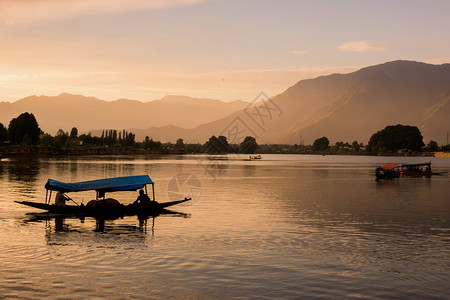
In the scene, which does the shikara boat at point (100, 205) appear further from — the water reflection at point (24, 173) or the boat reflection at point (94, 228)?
the water reflection at point (24, 173)

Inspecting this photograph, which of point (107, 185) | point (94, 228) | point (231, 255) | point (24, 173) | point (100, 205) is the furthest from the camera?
point (24, 173)

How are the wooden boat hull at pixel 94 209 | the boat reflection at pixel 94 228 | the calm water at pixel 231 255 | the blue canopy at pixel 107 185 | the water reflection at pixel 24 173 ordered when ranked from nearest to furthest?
the calm water at pixel 231 255, the boat reflection at pixel 94 228, the wooden boat hull at pixel 94 209, the blue canopy at pixel 107 185, the water reflection at pixel 24 173

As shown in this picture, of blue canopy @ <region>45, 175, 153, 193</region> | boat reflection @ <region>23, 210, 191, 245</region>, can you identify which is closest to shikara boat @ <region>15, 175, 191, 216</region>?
blue canopy @ <region>45, 175, 153, 193</region>

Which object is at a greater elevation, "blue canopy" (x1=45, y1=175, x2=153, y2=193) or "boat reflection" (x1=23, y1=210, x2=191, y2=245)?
"blue canopy" (x1=45, y1=175, x2=153, y2=193)

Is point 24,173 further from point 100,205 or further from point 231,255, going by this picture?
point 231,255

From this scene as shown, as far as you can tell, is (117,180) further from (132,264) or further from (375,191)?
(375,191)

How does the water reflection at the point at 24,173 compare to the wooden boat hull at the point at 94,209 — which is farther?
the water reflection at the point at 24,173

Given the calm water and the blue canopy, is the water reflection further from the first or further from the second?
the blue canopy

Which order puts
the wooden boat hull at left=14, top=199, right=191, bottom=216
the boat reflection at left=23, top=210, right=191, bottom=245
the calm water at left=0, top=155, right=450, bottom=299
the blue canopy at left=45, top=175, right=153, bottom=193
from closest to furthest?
the calm water at left=0, top=155, right=450, bottom=299, the boat reflection at left=23, top=210, right=191, bottom=245, the wooden boat hull at left=14, top=199, right=191, bottom=216, the blue canopy at left=45, top=175, right=153, bottom=193

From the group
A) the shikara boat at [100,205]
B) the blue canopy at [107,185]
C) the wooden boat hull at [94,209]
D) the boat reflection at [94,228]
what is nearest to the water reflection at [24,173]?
the blue canopy at [107,185]

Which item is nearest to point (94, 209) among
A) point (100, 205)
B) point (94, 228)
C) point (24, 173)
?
point (100, 205)

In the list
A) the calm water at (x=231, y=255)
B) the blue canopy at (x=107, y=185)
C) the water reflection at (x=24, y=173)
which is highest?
the blue canopy at (x=107, y=185)

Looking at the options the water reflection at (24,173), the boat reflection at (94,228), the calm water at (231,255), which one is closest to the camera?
the calm water at (231,255)

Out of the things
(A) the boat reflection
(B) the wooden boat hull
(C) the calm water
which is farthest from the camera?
(B) the wooden boat hull
